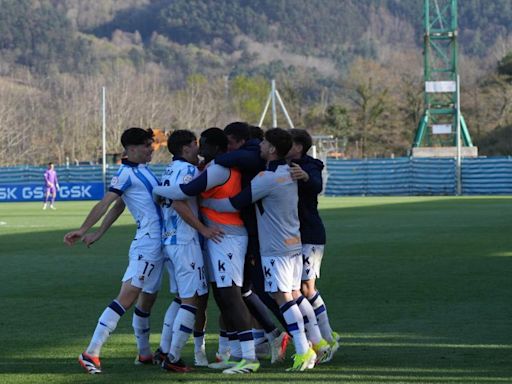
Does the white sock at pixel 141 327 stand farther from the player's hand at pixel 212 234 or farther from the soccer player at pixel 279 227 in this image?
the soccer player at pixel 279 227

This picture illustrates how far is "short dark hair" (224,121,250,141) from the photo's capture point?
9.81 metres

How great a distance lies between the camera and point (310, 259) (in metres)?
10.1

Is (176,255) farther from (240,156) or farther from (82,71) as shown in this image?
(82,71)

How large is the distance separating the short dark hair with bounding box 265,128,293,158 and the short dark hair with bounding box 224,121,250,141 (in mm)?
→ 428

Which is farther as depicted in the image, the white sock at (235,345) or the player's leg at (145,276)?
the white sock at (235,345)

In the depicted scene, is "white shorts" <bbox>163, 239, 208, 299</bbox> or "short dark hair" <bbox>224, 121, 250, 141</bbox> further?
"short dark hair" <bbox>224, 121, 250, 141</bbox>

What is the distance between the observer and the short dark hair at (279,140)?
942cm

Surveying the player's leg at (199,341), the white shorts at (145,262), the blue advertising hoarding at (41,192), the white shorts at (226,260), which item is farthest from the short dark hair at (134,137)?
the blue advertising hoarding at (41,192)

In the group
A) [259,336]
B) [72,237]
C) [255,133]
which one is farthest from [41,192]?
[72,237]

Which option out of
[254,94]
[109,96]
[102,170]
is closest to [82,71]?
[254,94]

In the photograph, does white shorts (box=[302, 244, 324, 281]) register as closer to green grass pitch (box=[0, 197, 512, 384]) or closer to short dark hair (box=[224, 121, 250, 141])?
green grass pitch (box=[0, 197, 512, 384])

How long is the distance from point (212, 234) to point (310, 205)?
3.74 ft

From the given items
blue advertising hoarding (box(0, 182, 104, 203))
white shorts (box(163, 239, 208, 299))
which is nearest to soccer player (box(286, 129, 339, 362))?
white shorts (box(163, 239, 208, 299))

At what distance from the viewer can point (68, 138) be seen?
102m
